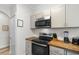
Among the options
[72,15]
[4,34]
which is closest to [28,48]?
[4,34]

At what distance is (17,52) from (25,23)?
440 mm

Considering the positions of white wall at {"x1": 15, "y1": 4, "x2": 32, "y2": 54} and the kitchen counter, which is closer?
the kitchen counter

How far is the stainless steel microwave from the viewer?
1.88 meters

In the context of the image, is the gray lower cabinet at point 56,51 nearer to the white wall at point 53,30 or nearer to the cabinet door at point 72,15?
the white wall at point 53,30

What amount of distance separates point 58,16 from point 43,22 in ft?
0.78

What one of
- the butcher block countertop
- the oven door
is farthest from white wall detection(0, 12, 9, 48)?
the butcher block countertop

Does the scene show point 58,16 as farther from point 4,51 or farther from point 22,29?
point 4,51

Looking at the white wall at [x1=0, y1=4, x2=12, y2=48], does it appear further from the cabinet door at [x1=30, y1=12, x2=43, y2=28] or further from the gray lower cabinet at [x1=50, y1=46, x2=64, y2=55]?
the gray lower cabinet at [x1=50, y1=46, x2=64, y2=55]

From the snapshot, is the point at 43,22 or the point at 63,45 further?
the point at 43,22

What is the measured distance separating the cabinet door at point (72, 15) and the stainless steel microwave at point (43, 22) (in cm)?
27

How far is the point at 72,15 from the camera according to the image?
5.90 feet

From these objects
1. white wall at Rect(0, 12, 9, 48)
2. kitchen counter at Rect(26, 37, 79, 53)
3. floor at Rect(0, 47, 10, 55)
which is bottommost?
floor at Rect(0, 47, 10, 55)

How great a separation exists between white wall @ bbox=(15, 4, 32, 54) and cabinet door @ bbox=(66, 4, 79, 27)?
56 centimetres
